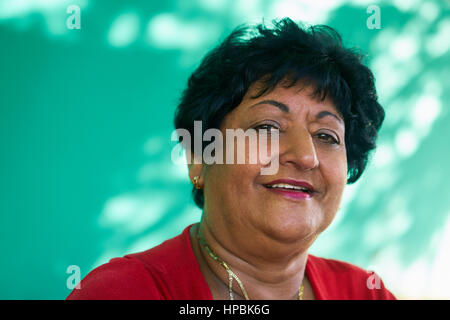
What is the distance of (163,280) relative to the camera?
1.37 m

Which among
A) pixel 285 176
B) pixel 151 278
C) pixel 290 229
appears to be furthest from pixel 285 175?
pixel 151 278

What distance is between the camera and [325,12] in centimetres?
274

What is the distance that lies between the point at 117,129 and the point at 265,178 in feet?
4.01

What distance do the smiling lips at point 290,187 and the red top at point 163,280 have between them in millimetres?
361

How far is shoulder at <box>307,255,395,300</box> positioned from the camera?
1.70m

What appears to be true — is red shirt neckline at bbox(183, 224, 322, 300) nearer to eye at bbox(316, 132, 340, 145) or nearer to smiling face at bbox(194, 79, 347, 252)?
smiling face at bbox(194, 79, 347, 252)

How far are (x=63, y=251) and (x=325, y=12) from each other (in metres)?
2.05

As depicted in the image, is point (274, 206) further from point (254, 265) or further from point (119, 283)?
point (119, 283)

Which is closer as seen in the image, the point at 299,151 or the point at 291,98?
the point at 299,151

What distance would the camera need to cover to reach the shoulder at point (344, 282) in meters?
1.70

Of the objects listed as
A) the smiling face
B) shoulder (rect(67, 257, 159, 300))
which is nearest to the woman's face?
the smiling face

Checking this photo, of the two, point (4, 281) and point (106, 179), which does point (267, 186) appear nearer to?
point (106, 179)

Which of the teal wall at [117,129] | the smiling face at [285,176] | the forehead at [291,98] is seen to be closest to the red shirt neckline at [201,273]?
the smiling face at [285,176]
